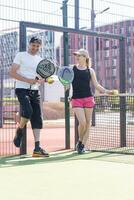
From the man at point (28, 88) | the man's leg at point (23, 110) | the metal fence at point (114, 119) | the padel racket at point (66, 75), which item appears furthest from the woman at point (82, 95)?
the man's leg at point (23, 110)

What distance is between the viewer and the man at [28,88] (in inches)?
275

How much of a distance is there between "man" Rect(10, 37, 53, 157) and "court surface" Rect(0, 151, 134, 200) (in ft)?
1.29

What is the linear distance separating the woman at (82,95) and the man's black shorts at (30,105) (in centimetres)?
69

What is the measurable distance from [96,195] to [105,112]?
479 cm

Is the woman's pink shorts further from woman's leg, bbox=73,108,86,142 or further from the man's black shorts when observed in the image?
the man's black shorts

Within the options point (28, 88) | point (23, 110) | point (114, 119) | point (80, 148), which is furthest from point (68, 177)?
point (114, 119)

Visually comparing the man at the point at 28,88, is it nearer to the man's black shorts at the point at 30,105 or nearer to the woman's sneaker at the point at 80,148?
the man's black shorts at the point at 30,105

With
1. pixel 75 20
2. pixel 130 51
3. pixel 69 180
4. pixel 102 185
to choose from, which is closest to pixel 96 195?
pixel 102 185

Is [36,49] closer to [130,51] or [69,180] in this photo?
[69,180]

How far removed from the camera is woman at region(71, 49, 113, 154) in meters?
7.68

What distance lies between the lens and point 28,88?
7.13 meters

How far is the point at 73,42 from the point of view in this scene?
36.4ft

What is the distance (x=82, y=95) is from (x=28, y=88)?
37.5 inches

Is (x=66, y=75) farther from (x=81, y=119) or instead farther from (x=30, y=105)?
(x=30, y=105)
